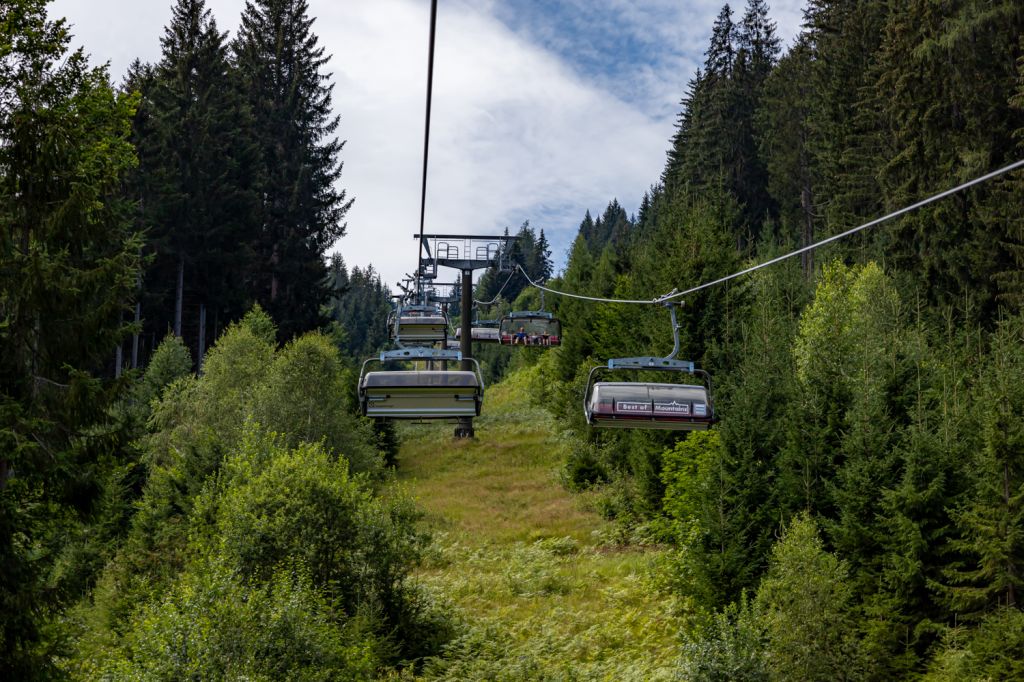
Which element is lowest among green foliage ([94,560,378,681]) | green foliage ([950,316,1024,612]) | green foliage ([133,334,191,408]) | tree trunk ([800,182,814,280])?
green foliage ([94,560,378,681])

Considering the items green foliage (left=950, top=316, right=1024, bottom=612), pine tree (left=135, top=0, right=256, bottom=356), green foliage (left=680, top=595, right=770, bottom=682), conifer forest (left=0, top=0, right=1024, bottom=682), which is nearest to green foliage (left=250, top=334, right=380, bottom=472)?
conifer forest (left=0, top=0, right=1024, bottom=682)

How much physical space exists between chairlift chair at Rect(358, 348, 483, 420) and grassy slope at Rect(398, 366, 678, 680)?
10.9 meters

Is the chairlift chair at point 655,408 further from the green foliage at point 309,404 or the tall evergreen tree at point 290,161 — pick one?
the tall evergreen tree at point 290,161

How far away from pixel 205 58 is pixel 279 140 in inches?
344

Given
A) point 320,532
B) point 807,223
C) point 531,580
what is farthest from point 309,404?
point 807,223

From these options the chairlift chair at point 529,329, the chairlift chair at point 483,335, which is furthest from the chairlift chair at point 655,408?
the chairlift chair at point 483,335

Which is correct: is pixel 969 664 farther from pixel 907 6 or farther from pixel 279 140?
pixel 279 140

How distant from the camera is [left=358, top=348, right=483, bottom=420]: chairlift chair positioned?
13.9 metres

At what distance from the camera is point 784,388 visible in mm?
27953

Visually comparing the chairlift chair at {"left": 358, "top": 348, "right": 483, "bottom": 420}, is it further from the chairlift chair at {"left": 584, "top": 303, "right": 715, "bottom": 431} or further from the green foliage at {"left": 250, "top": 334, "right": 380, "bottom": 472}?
the green foliage at {"left": 250, "top": 334, "right": 380, "bottom": 472}

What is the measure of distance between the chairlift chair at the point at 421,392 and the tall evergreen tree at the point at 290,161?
1635 inches

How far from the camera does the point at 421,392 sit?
1397cm

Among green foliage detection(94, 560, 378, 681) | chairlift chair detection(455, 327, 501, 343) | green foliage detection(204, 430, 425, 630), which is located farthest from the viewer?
chairlift chair detection(455, 327, 501, 343)

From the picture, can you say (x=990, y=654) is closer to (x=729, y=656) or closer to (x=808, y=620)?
(x=808, y=620)
